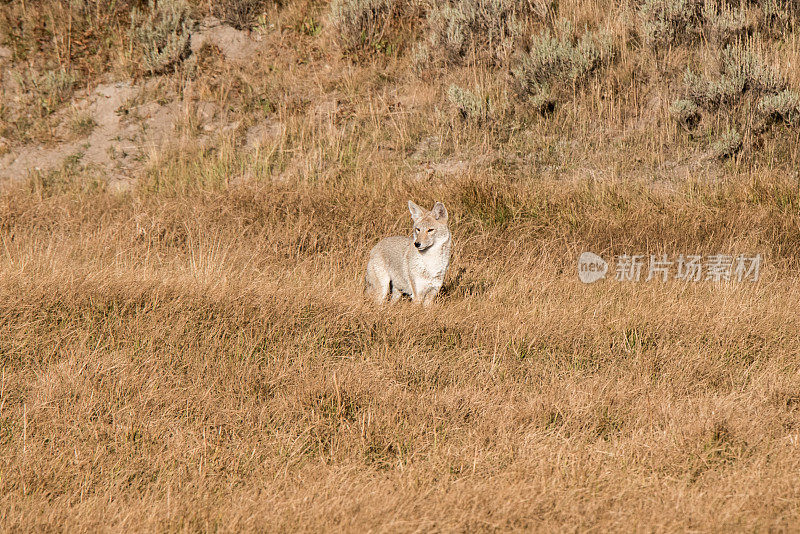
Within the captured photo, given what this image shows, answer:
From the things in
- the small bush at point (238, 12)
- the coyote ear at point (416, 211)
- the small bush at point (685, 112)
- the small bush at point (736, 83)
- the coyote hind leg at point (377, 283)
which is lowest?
the coyote hind leg at point (377, 283)

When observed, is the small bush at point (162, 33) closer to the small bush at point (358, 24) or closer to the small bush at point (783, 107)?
the small bush at point (358, 24)

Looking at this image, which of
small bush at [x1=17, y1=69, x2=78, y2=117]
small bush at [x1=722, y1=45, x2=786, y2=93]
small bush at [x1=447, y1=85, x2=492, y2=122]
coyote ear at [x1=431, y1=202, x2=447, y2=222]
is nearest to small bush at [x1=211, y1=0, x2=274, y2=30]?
small bush at [x1=17, y1=69, x2=78, y2=117]

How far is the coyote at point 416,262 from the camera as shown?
6344mm

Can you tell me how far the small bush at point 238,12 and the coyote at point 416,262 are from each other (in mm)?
8234

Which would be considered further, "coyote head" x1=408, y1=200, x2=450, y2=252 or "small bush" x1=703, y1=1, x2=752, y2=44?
"small bush" x1=703, y1=1, x2=752, y2=44

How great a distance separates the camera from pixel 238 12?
1345cm

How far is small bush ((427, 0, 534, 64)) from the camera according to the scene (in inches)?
476

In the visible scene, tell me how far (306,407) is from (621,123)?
7370 millimetres

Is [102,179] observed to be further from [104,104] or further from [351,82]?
[351,82]

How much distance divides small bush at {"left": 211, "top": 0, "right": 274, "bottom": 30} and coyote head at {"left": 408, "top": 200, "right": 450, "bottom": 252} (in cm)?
842

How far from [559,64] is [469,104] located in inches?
61.4

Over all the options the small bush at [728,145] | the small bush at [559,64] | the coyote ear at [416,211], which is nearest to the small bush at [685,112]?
the small bush at [728,145]

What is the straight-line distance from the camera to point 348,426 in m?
4.48

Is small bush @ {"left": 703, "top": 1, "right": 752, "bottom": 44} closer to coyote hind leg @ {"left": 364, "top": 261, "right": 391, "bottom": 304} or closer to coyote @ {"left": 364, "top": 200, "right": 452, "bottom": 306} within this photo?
coyote @ {"left": 364, "top": 200, "right": 452, "bottom": 306}
